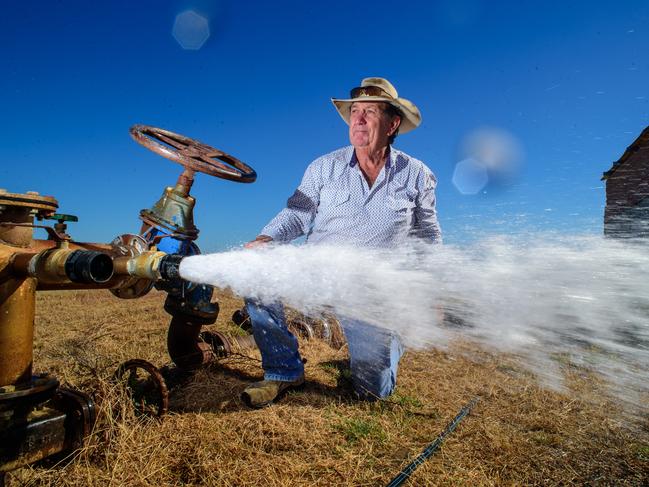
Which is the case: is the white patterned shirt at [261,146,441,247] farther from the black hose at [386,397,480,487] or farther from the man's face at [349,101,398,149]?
the black hose at [386,397,480,487]

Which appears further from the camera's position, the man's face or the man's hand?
the man's face

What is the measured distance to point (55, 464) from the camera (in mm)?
2311

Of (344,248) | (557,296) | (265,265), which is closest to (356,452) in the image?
(265,265)

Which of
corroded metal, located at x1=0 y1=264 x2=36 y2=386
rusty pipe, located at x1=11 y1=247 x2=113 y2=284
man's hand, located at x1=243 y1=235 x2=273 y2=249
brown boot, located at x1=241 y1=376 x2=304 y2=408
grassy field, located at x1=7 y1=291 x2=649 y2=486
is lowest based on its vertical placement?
grassy field, located at x1=7 y1=291 x2=649 y2=486

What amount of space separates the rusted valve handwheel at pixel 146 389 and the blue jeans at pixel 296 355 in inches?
41.5

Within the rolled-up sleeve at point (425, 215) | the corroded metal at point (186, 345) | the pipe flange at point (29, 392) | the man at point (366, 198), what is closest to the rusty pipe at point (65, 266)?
the pipe flange at point (29, 392)

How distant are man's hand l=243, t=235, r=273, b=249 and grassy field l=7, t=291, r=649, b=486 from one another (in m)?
1.34

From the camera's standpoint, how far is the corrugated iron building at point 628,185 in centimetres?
1408

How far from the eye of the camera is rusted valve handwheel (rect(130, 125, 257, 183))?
10.5ft

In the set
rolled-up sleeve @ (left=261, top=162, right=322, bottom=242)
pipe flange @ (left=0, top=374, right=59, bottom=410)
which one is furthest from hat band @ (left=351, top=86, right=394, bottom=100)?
pipe flange @ (left=0, top=374, right=59, bottom=410)

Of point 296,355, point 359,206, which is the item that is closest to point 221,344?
point 296,355

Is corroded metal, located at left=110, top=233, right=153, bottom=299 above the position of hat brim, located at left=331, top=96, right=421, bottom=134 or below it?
below

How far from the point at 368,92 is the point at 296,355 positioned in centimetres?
295

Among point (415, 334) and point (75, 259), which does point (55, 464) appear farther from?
point (415, 334)
